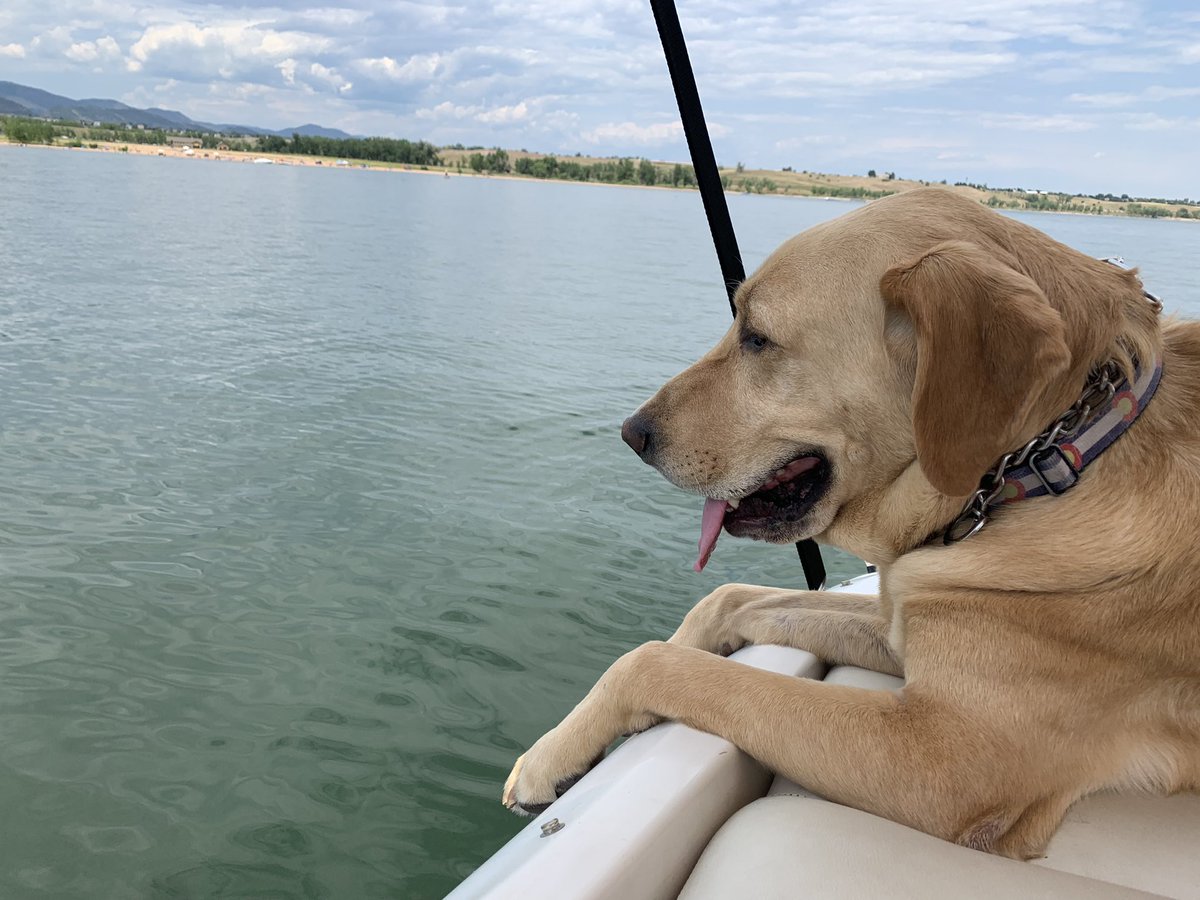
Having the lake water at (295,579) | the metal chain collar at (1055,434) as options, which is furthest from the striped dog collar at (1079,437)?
the lake water at (295,579)

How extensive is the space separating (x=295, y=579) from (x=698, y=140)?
136 inches

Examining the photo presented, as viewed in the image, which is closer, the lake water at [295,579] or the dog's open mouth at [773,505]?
the dog's open mouth at [773,505]

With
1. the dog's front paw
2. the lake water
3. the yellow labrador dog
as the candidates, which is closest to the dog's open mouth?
the yellow labrador dog

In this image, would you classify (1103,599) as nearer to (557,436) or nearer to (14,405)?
(557,436)

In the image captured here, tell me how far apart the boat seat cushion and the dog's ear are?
74 cm

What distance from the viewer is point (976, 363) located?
1.99 m

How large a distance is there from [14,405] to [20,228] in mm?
15699

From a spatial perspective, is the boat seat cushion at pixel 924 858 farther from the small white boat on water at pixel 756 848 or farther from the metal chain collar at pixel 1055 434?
the metal chain collar at pixel 1055 434

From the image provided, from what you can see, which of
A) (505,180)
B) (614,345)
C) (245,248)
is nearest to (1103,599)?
(614,345)

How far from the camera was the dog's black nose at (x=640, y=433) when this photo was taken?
2752mm

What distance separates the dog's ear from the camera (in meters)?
1.94

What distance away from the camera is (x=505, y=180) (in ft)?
387

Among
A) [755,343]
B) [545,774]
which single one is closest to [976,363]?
[755,343]

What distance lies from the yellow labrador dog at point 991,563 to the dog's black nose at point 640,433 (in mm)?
584
